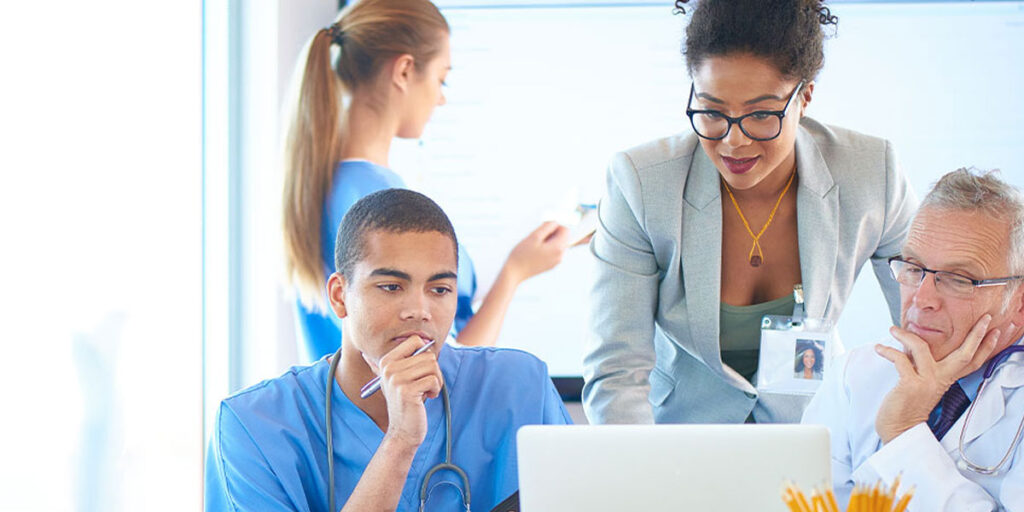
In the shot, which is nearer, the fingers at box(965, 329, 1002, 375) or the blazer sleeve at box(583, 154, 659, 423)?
the fingers at box(965, 329, 1002, 375)

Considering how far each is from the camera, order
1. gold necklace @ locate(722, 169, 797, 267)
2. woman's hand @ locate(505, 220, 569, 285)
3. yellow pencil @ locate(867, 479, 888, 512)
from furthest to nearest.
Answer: woman's hand @ locate(505, 220, 569, 285) < gold necklace @ locate(722, 169, 797, 267) < yellow pencil @ locate(867, 479, 888, 512)

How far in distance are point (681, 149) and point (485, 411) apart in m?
0.78

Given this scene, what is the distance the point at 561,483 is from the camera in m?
1.18

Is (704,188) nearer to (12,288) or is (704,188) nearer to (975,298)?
(975,298)

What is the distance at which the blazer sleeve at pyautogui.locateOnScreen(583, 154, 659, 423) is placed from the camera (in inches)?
80.7

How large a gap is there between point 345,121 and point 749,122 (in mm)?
1620

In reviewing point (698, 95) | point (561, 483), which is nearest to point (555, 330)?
point (698, 95)

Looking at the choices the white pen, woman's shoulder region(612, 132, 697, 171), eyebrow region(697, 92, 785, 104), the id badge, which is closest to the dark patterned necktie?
the id badge

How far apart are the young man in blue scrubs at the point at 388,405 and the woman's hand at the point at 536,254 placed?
5.00ft

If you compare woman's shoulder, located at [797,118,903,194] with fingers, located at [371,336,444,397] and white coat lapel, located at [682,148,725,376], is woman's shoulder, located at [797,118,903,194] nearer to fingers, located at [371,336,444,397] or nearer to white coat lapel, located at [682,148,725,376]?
white coat lapel, located at [682,148,725,376]

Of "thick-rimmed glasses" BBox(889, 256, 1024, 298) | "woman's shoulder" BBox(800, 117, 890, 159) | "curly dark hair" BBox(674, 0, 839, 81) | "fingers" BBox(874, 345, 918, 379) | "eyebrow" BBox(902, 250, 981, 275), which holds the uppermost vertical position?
"curly dark hair" BBox(674, 0, 839, 81)

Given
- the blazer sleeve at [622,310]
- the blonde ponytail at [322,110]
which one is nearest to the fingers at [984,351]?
the blazer sleeve at [622,310]

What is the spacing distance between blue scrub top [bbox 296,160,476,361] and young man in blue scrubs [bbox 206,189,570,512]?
4.03 feet

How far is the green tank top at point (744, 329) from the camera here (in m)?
2.13
